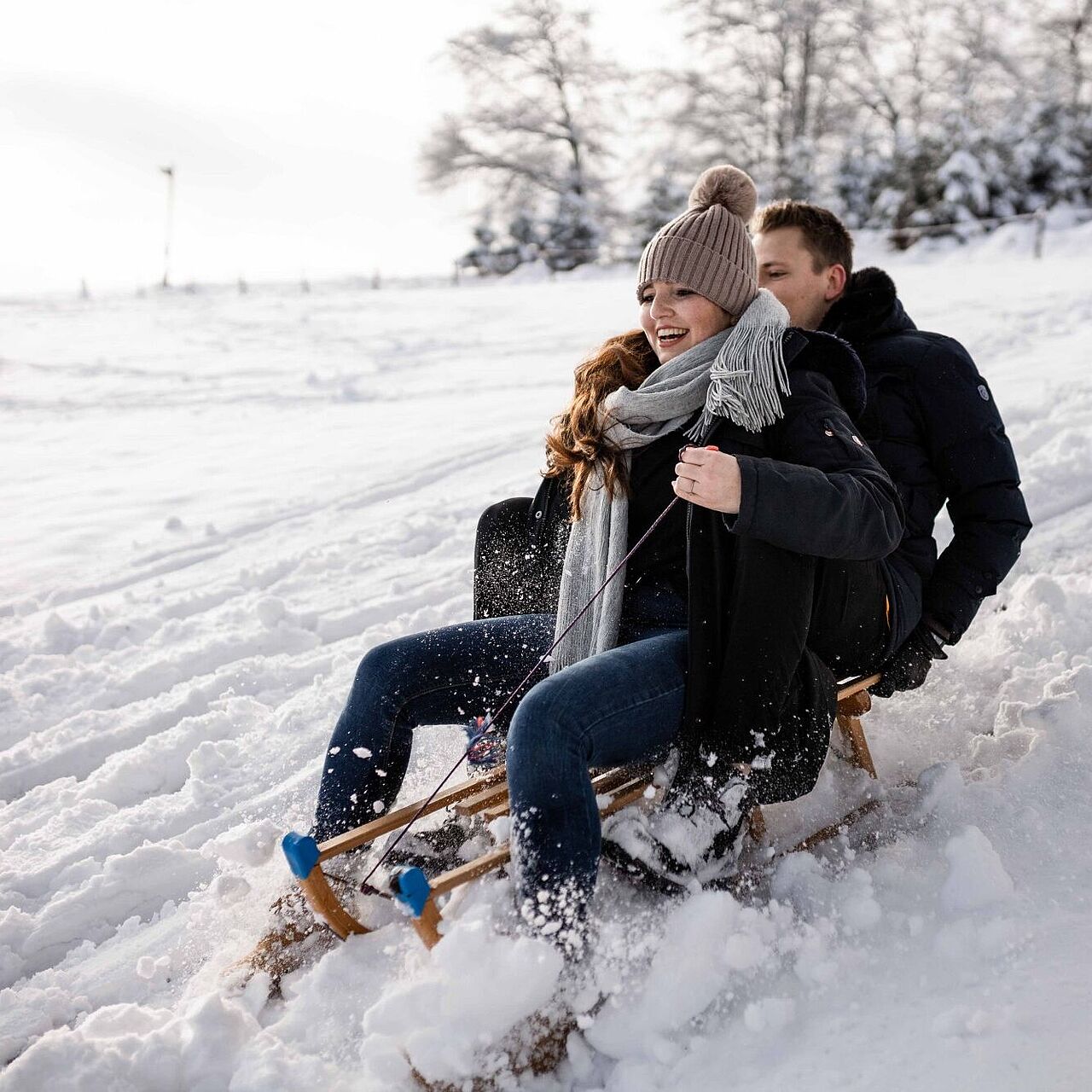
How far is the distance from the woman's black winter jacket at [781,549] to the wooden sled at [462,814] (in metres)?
0.26

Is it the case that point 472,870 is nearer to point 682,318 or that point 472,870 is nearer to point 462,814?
point 462,814

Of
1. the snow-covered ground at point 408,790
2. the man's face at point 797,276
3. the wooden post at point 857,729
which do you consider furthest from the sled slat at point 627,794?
the man's face at point 797,276

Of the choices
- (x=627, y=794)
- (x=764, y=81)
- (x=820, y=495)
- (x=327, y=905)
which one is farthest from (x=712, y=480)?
(x=764, y=81)

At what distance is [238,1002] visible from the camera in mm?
2053

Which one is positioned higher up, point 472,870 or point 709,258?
point 709,258

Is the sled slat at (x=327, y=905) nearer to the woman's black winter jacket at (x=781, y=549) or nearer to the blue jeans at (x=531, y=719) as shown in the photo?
the blue jeans at (x=531, y=719)

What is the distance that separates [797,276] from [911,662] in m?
1.16

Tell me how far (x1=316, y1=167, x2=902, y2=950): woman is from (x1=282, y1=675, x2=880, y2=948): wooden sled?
113mm

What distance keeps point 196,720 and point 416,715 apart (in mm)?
1393

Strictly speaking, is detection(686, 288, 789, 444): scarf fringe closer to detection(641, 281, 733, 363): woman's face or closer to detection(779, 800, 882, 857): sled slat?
detection(641, 281, 733, 363): woman's face

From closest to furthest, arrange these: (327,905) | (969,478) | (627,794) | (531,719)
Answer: (531,719), (327,905), (627,794), (969,478)

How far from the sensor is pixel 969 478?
2625 millimetres

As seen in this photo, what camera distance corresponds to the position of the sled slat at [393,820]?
212 cm

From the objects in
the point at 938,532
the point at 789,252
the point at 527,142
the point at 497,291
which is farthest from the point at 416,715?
the point at 527,142
